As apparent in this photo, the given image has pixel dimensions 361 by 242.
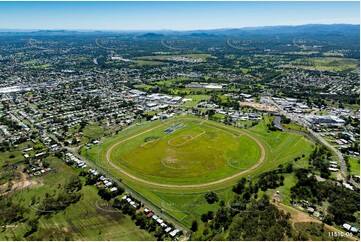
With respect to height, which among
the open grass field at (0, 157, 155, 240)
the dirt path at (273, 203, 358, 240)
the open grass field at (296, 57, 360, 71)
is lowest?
the open grass field at (0, 157, 155, 240)

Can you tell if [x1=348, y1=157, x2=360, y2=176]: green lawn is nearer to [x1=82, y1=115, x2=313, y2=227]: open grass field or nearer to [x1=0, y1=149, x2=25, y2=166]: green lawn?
[x1=82, y1=115, x2=313, y2=227]: open grass field

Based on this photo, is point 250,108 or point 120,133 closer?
point 120,133

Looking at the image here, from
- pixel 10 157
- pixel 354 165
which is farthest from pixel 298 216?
pixel 10 157

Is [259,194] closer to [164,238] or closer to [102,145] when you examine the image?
[164,238]

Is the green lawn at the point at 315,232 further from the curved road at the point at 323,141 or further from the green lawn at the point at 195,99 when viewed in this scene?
the green lawn at the point at 195,99

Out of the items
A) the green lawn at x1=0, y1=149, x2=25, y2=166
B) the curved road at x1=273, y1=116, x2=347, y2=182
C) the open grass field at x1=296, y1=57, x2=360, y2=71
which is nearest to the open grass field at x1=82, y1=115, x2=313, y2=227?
the curved road at x1=273, y1=116, x2=347, y2=182

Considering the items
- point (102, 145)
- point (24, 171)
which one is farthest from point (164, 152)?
point (24, 171)
